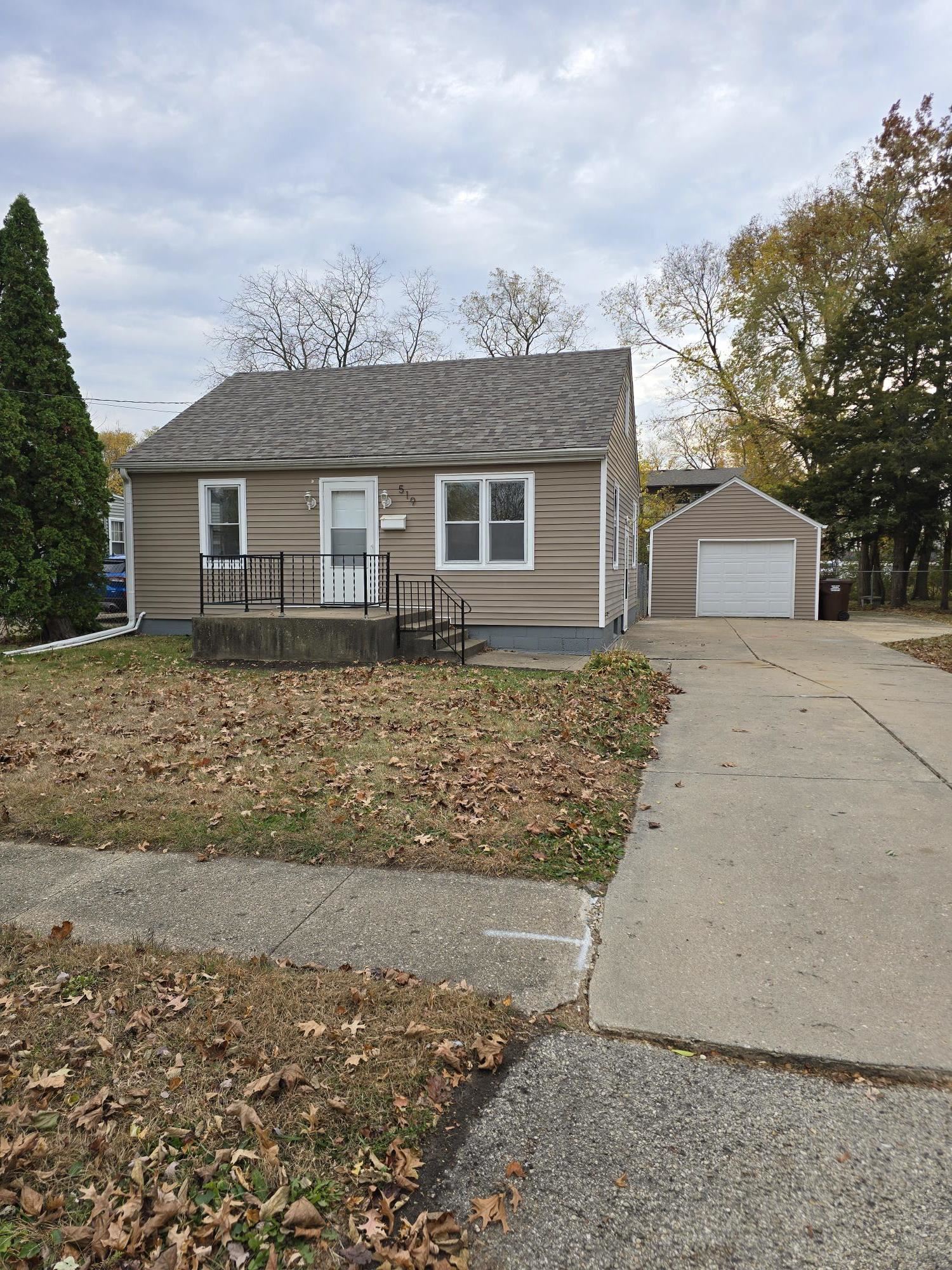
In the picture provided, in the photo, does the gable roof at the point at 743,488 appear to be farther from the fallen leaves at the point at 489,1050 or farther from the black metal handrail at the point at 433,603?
the fallen leaves at the point at 489,1050

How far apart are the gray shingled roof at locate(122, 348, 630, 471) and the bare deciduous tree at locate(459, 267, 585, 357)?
20177mm

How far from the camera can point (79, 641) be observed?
41.9 ft

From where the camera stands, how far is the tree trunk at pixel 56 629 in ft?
42.8

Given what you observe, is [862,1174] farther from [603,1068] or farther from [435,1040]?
[435,1040]

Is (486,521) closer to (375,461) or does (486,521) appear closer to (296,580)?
(375,461)

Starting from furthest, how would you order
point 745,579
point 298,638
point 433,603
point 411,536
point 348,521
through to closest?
point 745,579 → point 348,521 → point 411,536 → point 433,603 → point 298,638

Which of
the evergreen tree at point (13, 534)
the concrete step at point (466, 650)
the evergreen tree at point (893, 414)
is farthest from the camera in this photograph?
the evergreen tree at point (893, 414)

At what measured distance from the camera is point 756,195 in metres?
27.4

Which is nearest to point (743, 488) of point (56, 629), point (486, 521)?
point (486, 521)

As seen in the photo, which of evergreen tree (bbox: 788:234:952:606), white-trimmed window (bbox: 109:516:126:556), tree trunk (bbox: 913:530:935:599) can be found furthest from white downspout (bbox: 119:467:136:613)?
tree trunk (bbox: 913:530:935:599)

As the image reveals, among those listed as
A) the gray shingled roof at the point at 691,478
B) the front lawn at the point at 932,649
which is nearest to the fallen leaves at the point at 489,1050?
the front lawn at the point at 932,649

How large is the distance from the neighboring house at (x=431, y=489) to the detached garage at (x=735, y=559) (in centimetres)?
681

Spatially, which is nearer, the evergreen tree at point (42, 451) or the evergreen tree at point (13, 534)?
the evergreen tree at point (13, 534)

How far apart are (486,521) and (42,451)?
7522 millimetres
